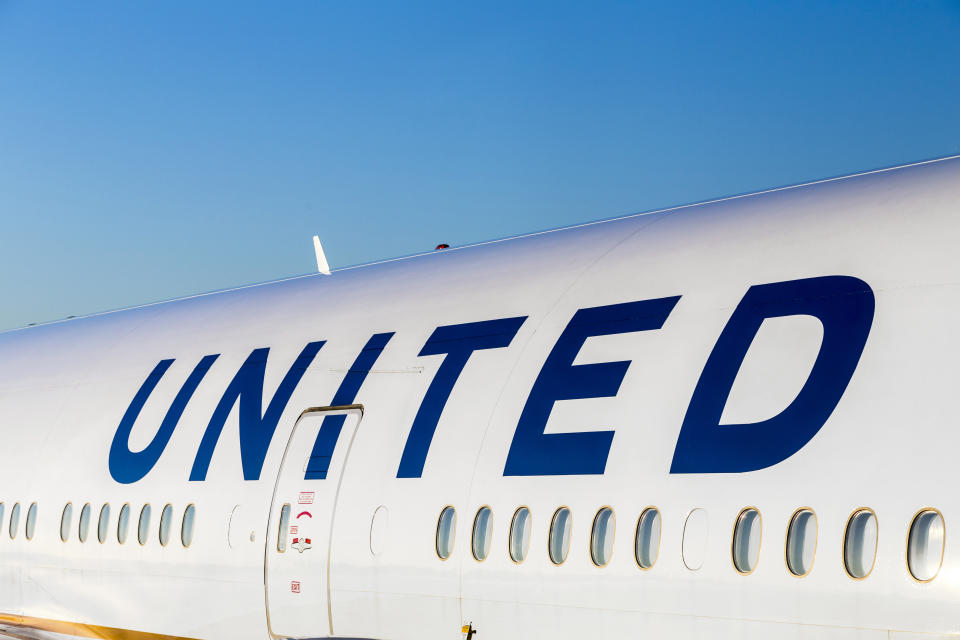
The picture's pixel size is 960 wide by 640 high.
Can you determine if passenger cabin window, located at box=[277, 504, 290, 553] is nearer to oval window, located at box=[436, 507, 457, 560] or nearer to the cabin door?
the cabin door

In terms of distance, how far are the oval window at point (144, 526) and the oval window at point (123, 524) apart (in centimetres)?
24

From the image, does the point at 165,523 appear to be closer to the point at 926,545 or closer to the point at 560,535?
the point at 560,535

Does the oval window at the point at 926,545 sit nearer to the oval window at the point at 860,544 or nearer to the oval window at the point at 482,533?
the oval window at the point at 860,544

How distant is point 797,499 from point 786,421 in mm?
513

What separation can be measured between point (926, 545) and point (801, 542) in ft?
2.44

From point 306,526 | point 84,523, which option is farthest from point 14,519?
point 306,526

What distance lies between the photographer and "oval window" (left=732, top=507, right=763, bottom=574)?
6910mm

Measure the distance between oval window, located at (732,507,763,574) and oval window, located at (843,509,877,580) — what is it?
569 mm

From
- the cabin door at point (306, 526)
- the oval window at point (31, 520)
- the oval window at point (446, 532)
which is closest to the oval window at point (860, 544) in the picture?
the oval window at point (446, 532)

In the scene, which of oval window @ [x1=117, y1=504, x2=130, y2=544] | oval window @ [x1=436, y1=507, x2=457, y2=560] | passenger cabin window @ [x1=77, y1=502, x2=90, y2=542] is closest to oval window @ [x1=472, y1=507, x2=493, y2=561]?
oval window @ [x1=436, y1=507, x2=457, y2=560]

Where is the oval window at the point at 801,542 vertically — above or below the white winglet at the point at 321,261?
below

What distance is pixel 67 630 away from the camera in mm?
12391

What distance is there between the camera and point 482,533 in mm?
Answer: 8617

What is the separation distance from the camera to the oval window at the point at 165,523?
1140cm
